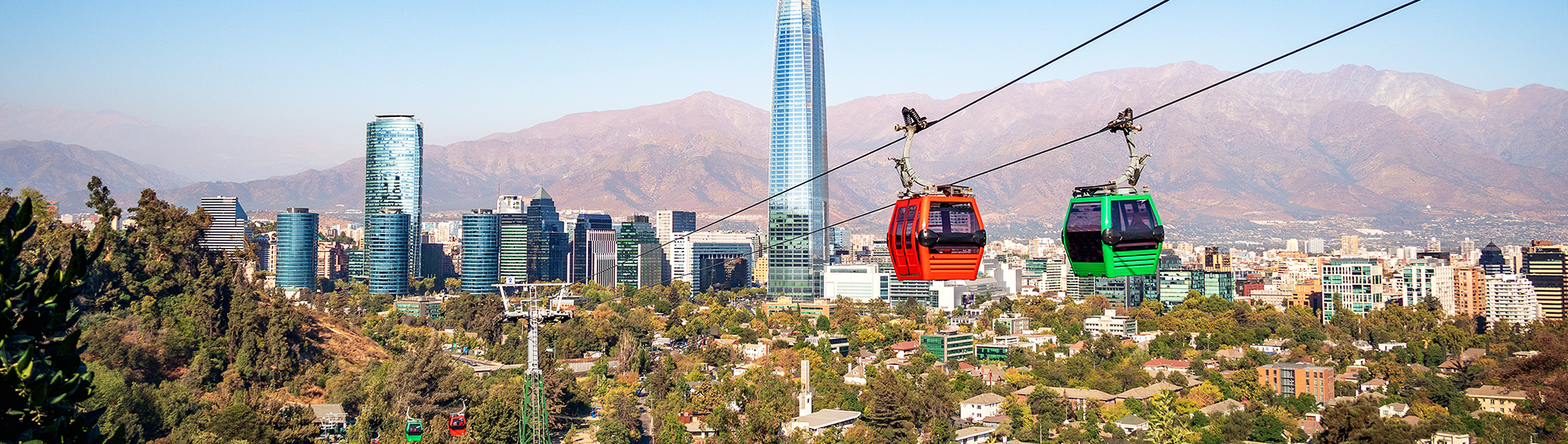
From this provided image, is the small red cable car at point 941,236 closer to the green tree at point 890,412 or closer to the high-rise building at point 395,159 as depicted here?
the green tree at point 890,412

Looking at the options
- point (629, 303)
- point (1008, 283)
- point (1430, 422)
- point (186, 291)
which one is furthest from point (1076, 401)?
point (1008, 283)

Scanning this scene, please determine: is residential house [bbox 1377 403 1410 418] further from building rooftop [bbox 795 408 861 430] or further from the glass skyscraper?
the glass skyscraper

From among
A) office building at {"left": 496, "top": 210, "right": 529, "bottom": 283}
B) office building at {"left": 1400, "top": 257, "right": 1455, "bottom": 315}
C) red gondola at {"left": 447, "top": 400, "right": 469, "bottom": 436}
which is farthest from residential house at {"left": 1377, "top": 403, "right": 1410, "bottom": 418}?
office building at {"left": 496, "top": 210, "right": 529, "bottom": 283}

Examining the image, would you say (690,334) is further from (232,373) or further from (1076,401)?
(232,373)

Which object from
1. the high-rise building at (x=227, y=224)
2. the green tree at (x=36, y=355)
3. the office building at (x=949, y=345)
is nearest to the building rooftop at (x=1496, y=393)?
the office building at (x=949, y=345)

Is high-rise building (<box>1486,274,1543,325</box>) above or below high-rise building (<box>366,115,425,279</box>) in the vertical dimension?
below

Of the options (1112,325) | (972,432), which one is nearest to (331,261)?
(1112,325)

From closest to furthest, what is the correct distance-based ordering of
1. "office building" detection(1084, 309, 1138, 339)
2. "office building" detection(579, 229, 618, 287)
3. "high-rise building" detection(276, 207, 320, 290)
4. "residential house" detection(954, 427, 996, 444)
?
1. "residential house" detection(954, 427, 996, 444)
2. "office building" detection(1084, 309, 1138, 339)
3. "high-rise building" detection(276, 207, 320, 290)
4. "office building" detection(579, 229, 618, 287)
